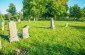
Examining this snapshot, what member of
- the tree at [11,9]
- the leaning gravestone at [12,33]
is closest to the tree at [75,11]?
the tree at [11,9]

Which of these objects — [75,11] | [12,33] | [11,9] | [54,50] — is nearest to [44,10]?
[75,11]

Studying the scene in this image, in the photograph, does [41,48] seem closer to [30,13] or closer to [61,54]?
[61,54]

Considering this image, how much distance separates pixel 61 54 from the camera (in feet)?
37.3

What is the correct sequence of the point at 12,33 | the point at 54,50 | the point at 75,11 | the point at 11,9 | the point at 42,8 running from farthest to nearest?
the point at 11,9
the point at 75,11
the point at 42,8
the point at 12,33
the point at 54,50

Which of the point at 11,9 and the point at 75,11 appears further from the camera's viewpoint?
the point at 11,9

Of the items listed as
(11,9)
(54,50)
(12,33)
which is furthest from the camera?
(11,9)

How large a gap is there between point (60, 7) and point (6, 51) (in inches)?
2333

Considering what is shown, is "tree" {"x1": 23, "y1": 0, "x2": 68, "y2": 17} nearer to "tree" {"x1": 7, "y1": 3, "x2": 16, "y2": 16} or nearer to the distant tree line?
the distant tree line

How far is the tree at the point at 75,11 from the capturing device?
71.7 meters

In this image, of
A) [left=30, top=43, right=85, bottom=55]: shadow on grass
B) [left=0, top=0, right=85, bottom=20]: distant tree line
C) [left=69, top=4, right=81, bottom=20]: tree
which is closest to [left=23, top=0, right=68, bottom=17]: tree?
[left=0, top=0, right=85, bottom=20]: distant tree line

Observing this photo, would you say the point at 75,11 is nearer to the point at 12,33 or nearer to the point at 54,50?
the point at 12,33

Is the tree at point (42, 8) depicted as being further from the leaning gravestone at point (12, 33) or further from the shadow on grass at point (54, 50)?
the shadow on grass at point (54, 50)

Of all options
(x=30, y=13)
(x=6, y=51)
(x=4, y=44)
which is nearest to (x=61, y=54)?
(x=6, y=51)

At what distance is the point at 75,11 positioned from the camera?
73.8 meters
